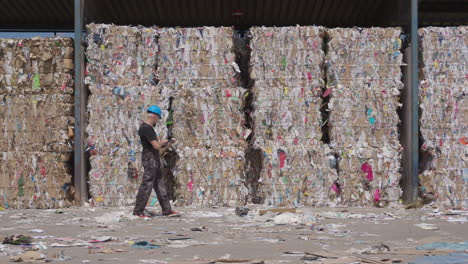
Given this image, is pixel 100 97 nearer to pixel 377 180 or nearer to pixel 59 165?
pixel 59 165

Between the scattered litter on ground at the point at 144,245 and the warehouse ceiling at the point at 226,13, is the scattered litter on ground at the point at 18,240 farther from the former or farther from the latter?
the warehouse ceiling at the point at 226,13

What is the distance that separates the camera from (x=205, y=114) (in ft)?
32.3

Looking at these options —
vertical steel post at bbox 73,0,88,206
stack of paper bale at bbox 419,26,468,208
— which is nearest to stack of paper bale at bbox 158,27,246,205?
vertical steel post at bbox 73,0,88,206

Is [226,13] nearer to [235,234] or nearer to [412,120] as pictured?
[412,120]

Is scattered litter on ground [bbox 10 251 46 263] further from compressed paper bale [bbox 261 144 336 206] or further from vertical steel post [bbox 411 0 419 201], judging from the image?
vertical steel post [bbox 411 0 419 201]

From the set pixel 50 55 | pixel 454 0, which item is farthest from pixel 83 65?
pixel 454 0

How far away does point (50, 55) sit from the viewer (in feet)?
32.7

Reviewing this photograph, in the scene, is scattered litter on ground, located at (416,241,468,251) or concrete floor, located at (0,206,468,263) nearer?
concrete floor, located at (0,206,468,263)

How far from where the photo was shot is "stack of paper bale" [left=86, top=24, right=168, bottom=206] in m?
9.80

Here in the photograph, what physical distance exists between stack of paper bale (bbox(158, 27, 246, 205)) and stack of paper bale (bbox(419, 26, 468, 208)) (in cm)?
313

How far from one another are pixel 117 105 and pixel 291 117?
2937 millimetres

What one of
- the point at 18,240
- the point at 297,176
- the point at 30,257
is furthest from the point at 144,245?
the point at 297,176

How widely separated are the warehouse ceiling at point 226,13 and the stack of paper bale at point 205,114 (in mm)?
2274

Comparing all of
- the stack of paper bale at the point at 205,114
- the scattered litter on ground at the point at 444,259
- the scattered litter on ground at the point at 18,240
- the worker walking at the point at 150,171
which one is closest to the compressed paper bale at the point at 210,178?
the stack of paper bale at the point at 205,114
